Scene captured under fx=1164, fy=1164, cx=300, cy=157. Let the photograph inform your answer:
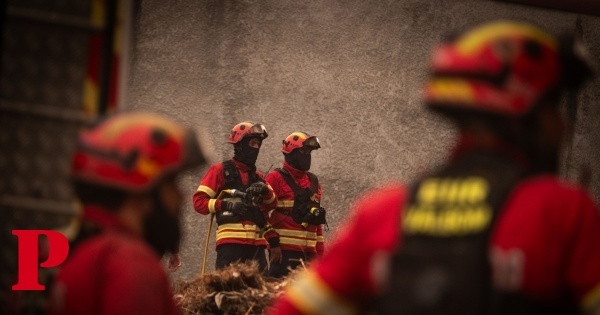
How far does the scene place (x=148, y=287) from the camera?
3633 mm

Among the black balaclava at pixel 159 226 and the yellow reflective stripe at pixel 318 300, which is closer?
the yellow reflective stripe at pixel 318 300

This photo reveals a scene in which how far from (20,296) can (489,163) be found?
5.74 ft

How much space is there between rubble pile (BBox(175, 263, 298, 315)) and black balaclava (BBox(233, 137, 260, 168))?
3.56 m

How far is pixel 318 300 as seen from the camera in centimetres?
358

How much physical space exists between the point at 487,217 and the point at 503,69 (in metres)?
0.45

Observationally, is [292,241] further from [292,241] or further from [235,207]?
[235,207]

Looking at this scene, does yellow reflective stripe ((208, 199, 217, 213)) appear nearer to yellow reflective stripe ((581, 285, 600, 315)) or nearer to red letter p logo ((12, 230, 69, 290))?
red letter p logo ((12, 230, 69, 290))

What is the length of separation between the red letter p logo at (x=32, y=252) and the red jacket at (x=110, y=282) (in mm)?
451

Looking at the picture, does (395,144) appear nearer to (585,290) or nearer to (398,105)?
(398,105)

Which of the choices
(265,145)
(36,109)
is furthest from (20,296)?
(265,145)

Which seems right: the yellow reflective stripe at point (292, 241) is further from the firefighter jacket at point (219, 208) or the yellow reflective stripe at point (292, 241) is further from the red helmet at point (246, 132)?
the red helmet at point (246, 132)

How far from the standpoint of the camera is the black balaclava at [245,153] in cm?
1374

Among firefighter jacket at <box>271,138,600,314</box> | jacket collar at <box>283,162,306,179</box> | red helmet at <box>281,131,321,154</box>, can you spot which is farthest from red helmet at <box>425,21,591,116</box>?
red helmet at <box>281,131,321,154</box>

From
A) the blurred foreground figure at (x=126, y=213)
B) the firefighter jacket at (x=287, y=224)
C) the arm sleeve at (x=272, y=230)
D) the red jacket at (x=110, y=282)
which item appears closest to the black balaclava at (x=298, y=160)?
the firefighter jacket at (x=287, y=224)
